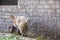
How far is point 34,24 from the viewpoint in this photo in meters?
5.13

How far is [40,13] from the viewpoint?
5.10m

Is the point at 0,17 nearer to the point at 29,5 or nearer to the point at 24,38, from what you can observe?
the point at 29,5

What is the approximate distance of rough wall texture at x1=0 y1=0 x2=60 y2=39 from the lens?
5.06 meters

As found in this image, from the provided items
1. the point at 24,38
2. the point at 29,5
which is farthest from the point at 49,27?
the point at 24,38

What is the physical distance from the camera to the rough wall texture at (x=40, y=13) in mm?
5059

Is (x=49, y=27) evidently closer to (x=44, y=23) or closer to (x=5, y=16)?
(x=44, y=23)

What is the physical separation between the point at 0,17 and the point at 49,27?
5.00ft

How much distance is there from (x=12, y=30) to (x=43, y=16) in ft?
3.50

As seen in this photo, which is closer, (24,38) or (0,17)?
(24,38)

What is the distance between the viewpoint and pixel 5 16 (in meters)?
5.11

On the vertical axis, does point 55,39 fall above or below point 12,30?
below

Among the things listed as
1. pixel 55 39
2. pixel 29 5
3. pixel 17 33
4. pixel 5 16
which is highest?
pixel 29 5

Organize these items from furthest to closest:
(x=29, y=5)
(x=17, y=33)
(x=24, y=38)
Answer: (x=29, y=5) → (x=17, y=33) → (x=24, y=38)

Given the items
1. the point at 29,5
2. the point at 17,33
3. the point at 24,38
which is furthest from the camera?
the point at 29,5
